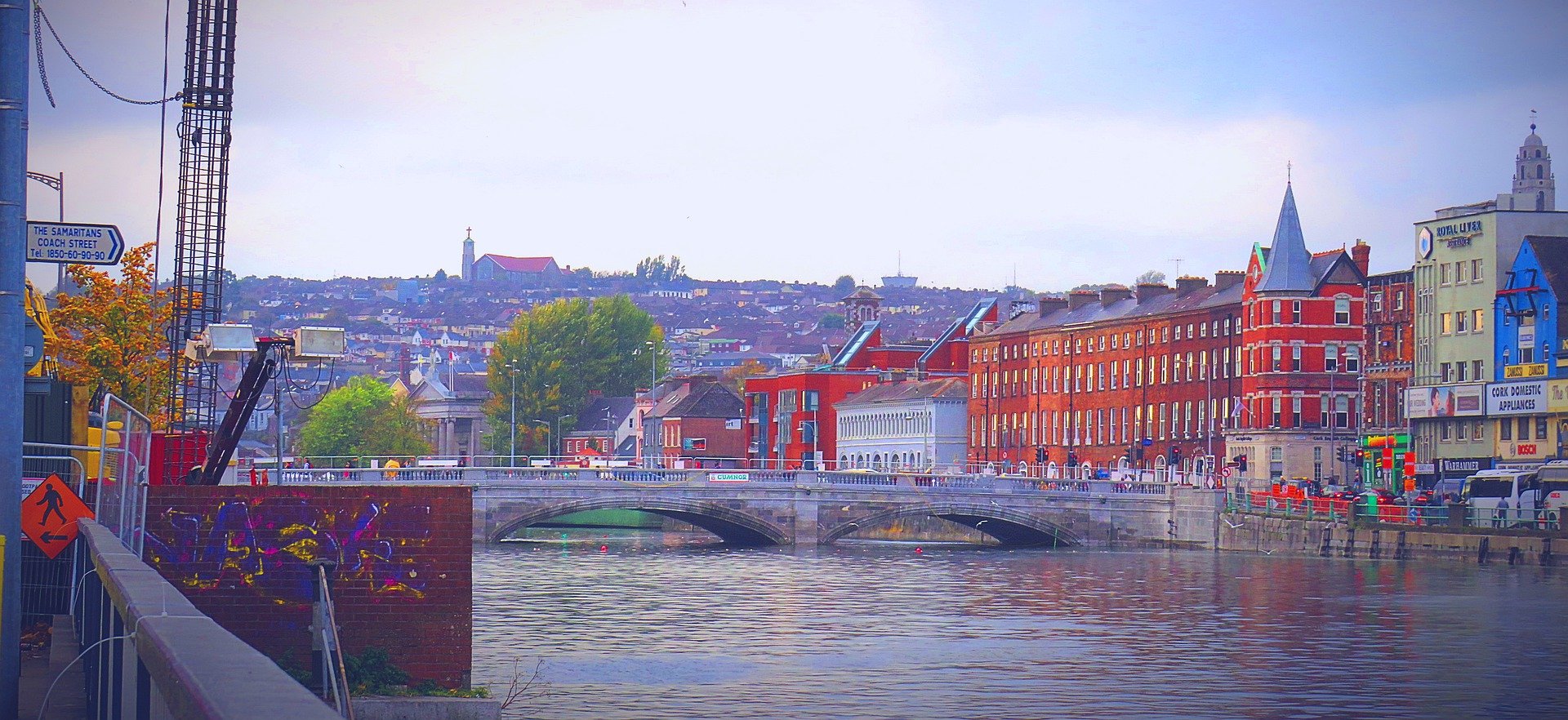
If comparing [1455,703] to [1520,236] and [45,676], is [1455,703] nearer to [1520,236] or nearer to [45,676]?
[45,676]

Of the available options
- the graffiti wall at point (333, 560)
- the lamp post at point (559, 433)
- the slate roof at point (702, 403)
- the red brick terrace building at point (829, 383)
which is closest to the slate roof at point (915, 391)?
the red brick terrace building at point (829, 383)

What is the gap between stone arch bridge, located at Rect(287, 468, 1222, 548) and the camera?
273ft

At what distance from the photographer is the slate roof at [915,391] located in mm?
136250

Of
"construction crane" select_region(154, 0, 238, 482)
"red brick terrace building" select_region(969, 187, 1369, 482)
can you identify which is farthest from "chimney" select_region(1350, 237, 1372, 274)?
"construction crane" select_region(154, 0, 238, 482)

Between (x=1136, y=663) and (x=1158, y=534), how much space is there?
51.7 metres

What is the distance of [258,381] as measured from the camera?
3375 centimetres

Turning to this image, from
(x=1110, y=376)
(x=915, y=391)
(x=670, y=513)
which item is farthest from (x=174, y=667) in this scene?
(x=915, y=391)

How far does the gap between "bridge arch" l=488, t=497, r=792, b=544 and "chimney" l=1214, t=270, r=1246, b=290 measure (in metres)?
34.7

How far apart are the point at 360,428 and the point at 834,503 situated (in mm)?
85412

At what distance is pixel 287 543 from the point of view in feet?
78.4

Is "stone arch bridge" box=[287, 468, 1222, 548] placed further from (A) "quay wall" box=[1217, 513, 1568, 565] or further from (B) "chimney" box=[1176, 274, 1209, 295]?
(B) "chimney" box=[1176, 274, 1209, 295]

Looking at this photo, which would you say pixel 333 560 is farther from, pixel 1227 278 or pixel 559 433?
pixel 559 433

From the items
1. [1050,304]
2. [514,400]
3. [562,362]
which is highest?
[1050,304]

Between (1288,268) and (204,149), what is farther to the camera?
(1288,268)
